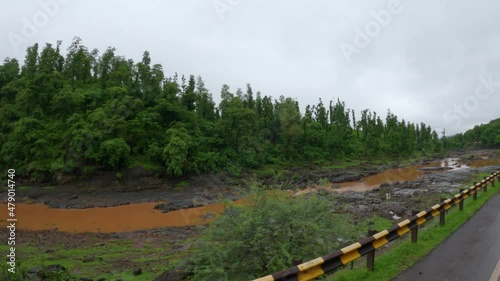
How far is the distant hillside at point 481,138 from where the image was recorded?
5044 inches

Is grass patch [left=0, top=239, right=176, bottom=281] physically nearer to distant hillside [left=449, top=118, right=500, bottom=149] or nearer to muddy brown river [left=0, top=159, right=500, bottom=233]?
muddy brown river [left=0, top=159, right=500, bottom=233]

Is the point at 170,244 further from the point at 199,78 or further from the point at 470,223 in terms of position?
the point at 199,78

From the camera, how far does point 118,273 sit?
1174 cm

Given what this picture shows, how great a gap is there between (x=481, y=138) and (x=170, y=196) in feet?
473

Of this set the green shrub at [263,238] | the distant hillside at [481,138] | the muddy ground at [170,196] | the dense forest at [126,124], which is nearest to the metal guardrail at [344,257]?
the green shrub at [263,238]

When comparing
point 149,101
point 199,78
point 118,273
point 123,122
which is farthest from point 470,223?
point 199,78

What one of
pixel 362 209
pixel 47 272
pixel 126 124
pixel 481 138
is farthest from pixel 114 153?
pixel 481 138

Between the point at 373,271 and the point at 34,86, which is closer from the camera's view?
the point at 373,271

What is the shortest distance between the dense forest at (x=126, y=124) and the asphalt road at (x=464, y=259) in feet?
109

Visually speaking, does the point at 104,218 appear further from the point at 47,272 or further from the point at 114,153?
the point at 47,272

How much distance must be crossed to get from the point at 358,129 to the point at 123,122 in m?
78.1

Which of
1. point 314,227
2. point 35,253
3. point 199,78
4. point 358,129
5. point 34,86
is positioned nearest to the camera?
point 314,227

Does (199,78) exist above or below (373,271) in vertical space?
above

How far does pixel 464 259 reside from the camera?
6219mm
